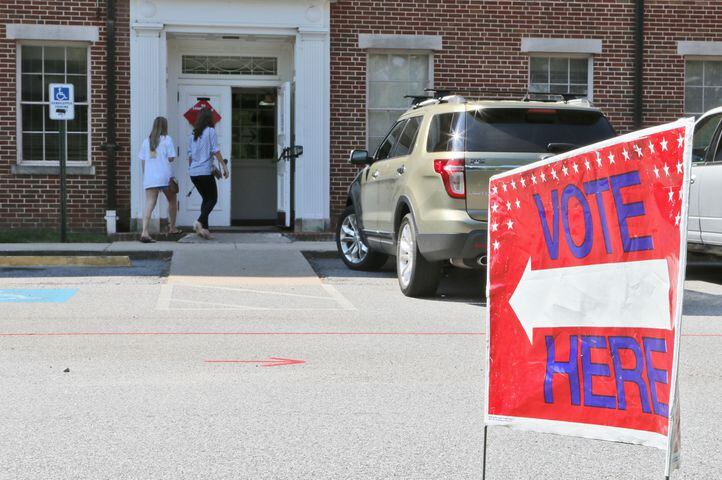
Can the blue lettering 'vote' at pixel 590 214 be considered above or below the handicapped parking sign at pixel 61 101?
below

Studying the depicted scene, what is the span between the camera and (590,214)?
364 cm

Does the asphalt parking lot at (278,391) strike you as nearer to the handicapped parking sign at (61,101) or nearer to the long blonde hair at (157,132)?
the handicapped parking sign at (61,101)

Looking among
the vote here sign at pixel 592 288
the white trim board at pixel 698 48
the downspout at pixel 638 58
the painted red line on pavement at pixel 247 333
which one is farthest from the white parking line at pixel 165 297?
the white trim board at pixel 698 48

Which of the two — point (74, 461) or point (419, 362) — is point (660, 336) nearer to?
point (74, 461)

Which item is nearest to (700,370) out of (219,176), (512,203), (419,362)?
(419,362)

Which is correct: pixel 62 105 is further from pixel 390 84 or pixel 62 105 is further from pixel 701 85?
pixel 701 85

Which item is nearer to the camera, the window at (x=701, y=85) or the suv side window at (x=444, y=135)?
the suv side window at (x=444, y=135)

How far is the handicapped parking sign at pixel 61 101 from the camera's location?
15.2 m

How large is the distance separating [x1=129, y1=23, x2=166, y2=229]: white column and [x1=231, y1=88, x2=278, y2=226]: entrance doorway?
87.4 inches

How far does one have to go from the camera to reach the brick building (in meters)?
16.9

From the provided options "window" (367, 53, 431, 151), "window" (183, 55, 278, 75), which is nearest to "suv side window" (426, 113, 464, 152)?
"window" (367, 53, 431, 151)

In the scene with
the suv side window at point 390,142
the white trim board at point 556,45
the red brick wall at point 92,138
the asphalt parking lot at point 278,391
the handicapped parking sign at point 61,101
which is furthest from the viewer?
the white trim board at point 556,45

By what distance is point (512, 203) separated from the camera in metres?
4.10

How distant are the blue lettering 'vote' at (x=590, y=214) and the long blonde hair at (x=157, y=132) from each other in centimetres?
1270
